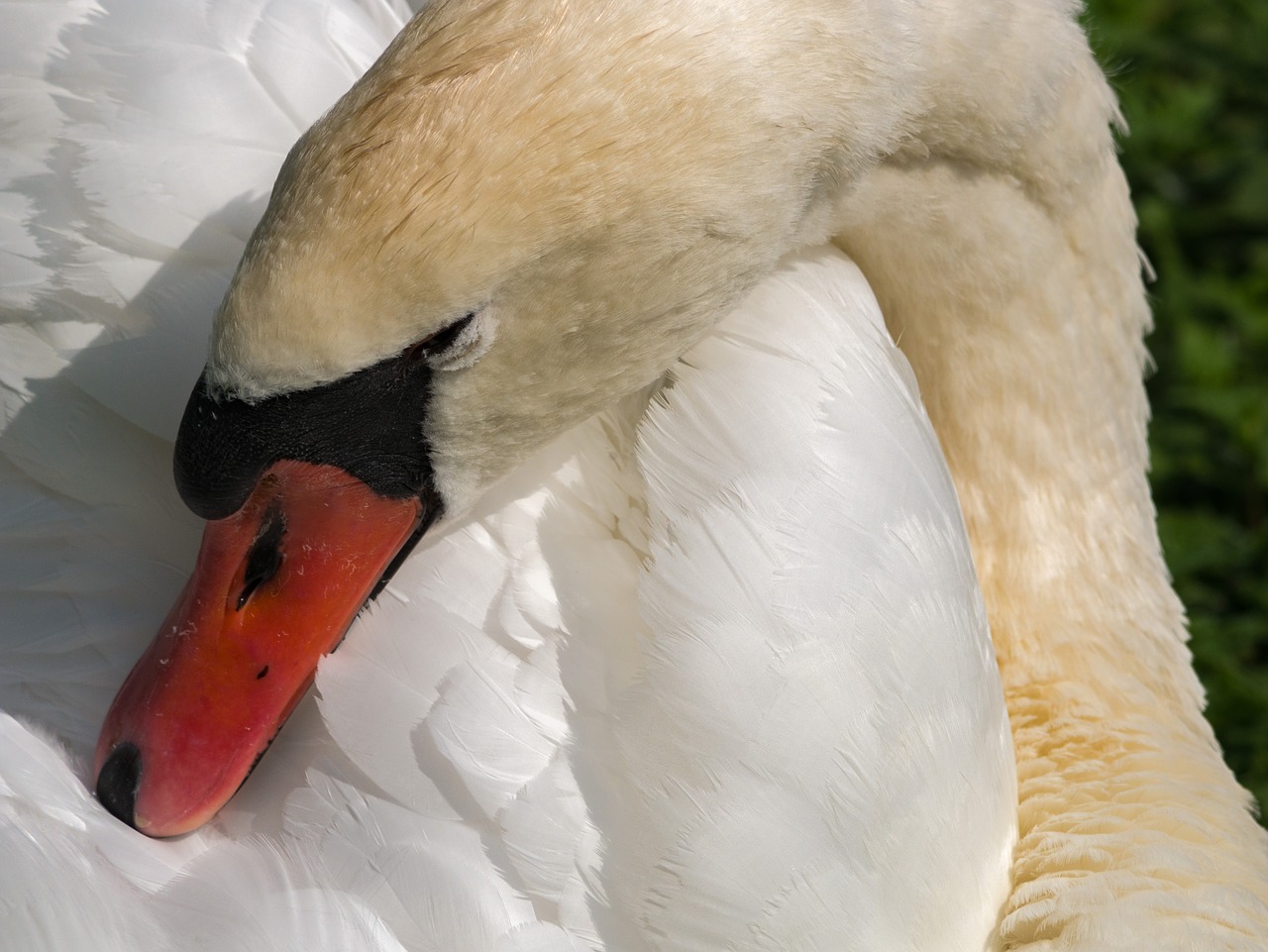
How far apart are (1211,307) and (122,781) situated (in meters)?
3.21

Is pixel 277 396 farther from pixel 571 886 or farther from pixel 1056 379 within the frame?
pixel 1056 379

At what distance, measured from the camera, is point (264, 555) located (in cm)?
187

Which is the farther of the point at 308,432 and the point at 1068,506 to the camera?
the point at 1068,506

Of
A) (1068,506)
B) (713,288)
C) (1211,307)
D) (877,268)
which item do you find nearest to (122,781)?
(713,288)

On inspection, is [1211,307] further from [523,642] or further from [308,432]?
[308,432]

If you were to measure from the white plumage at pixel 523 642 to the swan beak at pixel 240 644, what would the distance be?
0.06 meters

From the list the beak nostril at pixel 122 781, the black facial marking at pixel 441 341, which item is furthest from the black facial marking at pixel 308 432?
the beak nostril at pixel 122 781

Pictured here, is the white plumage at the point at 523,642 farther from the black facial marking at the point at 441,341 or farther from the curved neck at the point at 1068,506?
the black facial marking at the point at 441,341

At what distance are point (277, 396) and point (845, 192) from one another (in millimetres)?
784

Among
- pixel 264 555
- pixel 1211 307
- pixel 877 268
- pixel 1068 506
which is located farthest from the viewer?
pixel 1211 307

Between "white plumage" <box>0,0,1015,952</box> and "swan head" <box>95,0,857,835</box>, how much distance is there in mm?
96

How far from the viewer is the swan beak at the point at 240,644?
6.14ft

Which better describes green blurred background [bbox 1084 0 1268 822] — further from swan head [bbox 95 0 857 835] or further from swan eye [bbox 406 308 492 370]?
swan eye [bbox 406 308 492 370]

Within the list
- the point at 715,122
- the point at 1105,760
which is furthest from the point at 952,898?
the point at 715,122
